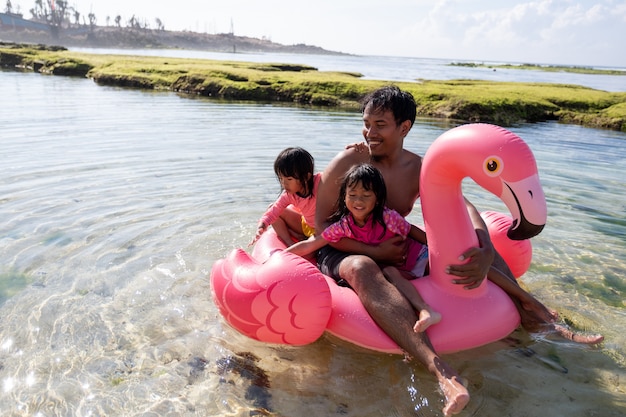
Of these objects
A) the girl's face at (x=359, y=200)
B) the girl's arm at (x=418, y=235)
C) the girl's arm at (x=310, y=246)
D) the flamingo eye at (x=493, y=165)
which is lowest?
the girl's arm at (x=310, y=246)

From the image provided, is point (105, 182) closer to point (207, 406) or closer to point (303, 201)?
point (303, 201)

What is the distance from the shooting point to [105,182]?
7.05 metres

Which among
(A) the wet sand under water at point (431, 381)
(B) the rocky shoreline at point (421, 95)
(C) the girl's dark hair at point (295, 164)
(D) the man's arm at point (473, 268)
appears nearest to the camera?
(A) the wet sand under water at point (431, 381)

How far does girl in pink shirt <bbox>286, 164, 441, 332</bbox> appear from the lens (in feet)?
10.5

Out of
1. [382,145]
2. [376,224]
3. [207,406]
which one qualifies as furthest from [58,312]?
[382,145]

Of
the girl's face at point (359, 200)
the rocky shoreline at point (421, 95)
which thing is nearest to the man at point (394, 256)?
the girl's face at point (359, 200)

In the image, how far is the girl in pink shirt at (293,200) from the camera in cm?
400

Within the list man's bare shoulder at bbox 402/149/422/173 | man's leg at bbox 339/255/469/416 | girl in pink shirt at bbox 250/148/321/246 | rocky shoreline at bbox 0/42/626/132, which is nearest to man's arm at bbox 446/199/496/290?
man's leg at bbox 339/255/469/416

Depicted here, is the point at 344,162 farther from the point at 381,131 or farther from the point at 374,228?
the point at 374,228

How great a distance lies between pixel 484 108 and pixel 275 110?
6422 mm

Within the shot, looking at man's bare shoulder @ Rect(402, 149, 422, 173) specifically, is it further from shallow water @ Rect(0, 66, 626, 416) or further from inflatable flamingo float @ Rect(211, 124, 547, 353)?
shallow water @ Rect(0, 66, 626, 416)

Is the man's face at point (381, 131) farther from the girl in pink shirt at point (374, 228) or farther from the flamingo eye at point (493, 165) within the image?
the flamingo eye at point (493, 165)

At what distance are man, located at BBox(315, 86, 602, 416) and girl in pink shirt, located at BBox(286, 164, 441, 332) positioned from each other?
70 millimetres

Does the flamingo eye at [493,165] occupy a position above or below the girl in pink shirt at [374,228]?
above
